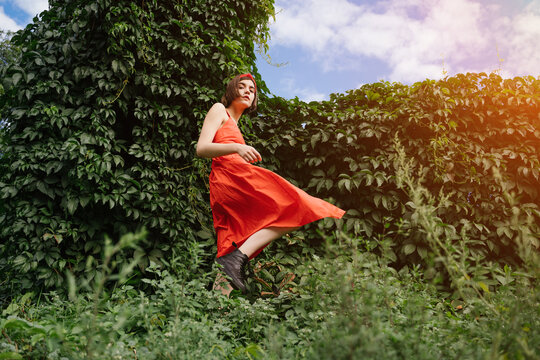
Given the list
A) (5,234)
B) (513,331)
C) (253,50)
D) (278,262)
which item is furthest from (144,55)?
(513,331)

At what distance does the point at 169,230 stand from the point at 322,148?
1.79 m

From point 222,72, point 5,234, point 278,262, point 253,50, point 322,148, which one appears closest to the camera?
point 5,234

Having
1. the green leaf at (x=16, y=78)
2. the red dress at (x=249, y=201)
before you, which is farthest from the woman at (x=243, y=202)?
the green leaf at (x=16, y=78)

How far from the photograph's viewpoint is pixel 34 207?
2.71 m

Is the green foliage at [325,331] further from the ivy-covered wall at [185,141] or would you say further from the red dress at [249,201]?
the ivy-covered wall at [185,141]

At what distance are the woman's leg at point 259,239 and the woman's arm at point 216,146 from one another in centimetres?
50

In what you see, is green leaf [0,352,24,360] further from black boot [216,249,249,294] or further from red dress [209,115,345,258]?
red dress [209,115,345,258]

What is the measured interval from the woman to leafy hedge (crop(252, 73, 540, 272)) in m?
1.14

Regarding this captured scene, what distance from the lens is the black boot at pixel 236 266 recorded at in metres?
2.24

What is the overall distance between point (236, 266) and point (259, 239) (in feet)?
0.78

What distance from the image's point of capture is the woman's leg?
2.35 meters

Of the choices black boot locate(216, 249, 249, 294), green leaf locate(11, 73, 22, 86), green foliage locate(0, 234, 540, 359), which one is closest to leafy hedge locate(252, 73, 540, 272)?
black boot locate(216, 249, 249, 294)

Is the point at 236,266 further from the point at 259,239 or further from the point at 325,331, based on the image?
the point at 325,331

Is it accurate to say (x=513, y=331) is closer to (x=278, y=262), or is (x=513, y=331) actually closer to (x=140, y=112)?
(x=278, y=262)
